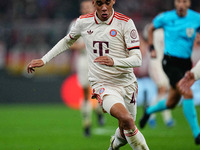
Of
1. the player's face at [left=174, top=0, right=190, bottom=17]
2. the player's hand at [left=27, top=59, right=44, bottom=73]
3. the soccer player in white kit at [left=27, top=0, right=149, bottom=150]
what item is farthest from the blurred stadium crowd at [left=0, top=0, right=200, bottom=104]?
the player's hand at [left=27, top=59, right=44, bottom=73]

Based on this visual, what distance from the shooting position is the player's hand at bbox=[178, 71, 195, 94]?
560 centimetres

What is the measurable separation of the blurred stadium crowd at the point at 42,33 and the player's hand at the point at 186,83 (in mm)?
9224

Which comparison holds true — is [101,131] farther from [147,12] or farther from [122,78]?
[147,12]

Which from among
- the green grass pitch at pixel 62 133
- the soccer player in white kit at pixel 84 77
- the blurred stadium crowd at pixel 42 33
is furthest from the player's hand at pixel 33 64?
the blurred stadium crowd at pixel 42 33

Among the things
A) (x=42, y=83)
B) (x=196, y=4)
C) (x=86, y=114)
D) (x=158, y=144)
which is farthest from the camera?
(x=196, y=4)

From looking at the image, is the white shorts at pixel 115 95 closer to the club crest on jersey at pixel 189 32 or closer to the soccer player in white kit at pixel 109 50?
the soccer player in white kit at pixel 109 50

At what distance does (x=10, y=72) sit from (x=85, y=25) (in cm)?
1118

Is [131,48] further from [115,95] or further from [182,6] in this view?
[182,6]

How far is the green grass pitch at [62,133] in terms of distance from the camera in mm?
7830

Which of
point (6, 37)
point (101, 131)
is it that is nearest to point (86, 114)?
point (101, 131)

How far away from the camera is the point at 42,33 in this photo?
16984mm

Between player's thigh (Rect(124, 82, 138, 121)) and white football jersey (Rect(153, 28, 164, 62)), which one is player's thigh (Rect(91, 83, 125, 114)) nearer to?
player's thigh (Rect(124, 82, 138, 121))

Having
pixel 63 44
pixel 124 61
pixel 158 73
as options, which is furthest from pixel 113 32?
pixel 158 73

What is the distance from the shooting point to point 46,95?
54.3 ft
